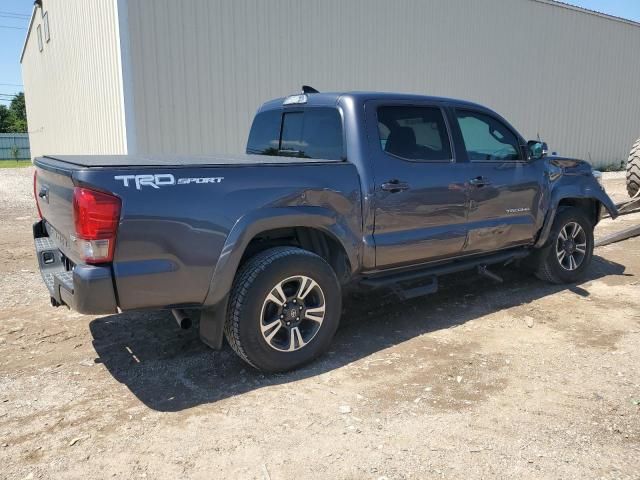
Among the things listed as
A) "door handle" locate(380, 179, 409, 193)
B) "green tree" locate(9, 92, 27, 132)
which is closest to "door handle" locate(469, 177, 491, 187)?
"door handle" locate(380, 179, 409, 193)

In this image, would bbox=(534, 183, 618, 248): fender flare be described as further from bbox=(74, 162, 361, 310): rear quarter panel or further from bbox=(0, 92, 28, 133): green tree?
bbox=(0, 92, 28, 133): green tree

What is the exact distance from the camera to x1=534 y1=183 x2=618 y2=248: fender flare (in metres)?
5.45

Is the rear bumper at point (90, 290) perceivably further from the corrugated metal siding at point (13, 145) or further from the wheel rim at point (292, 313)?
the corrugated metal siding at point (13, 145)

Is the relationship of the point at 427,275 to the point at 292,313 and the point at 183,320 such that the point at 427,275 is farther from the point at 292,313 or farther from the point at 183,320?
the point at 183,320

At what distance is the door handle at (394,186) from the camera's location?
4098 mm

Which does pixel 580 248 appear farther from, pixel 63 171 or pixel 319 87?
pixel 319 87

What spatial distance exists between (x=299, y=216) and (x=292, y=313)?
2.19ft

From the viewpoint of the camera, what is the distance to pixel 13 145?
45.6 metres

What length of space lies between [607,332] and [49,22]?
18.9 metres

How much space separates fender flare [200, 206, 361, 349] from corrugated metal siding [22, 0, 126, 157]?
709 cm

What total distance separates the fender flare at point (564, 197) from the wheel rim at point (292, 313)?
2.77 m

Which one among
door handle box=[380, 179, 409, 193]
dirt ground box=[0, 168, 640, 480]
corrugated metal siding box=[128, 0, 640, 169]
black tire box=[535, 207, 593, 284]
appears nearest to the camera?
dirt ground box=[0, 168, 640, 480]

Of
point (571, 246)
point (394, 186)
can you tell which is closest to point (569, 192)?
point (571, 246)

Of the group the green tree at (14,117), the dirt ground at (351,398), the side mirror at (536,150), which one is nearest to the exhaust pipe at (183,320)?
the dirt ground at (351,398)
